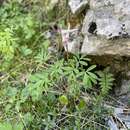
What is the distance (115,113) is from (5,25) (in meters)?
1.51

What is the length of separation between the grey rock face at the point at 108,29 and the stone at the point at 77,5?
21cm

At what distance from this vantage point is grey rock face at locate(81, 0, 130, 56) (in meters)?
2.64

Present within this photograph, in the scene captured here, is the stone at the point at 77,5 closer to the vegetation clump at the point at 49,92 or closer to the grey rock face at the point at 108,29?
the grey rock face at the point at 108,29

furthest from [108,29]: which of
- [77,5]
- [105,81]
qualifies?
[77,5]

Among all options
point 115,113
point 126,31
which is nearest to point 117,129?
point 115,113

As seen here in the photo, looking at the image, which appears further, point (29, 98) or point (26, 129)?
point (29, 98)

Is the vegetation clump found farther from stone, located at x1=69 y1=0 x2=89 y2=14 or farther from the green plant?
stone, located at x1=69 y1=0 x2=89 y2=14

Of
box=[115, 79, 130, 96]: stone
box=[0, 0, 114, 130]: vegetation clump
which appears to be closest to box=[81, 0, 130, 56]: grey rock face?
box=[0, 0, 114, 130]: vegetation clump

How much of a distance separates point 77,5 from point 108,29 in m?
0.55

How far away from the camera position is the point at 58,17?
12.0ft

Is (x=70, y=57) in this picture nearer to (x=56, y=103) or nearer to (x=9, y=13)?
(x=56, y=103)

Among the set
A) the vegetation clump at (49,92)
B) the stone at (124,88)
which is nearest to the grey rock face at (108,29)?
the vegetation clump at (49,92)

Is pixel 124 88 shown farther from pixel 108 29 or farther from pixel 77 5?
pixel 77 5

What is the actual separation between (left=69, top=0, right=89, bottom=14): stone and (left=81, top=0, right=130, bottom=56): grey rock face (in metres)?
0.21
